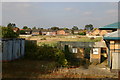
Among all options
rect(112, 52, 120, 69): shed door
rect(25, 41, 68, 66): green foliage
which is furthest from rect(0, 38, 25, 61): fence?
rect(112, 52, 120, 69): shed door

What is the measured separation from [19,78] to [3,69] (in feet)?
7.04

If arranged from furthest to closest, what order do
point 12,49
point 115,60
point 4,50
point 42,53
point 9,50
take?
point 42,53 < point 12,49 < point 9,50 < point 4,50 < point 115,60

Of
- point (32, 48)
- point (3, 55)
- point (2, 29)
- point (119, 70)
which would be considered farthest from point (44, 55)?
point (119, 70)

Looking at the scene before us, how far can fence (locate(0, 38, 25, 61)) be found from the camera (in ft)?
34.5

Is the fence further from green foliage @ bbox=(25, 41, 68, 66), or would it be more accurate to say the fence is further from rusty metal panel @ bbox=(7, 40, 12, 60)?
green foliage @ bbox=(25, 41, 68, 66)

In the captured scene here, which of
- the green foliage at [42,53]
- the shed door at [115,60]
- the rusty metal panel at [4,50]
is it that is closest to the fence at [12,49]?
the rusty metal panel at [4,50]

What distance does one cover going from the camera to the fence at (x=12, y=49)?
10505 millimetres

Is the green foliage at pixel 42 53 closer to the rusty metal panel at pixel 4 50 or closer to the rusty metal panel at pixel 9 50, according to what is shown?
the rusty metal panel at pixel 9 50

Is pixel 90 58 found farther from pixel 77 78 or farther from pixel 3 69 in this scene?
pixel 3 69

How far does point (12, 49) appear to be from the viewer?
444 inches

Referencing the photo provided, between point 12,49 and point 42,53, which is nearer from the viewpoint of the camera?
point 12,49

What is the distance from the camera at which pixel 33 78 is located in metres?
7.36

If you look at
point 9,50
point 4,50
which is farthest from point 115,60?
point 4,50

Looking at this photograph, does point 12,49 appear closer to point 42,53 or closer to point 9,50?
point 9,50
